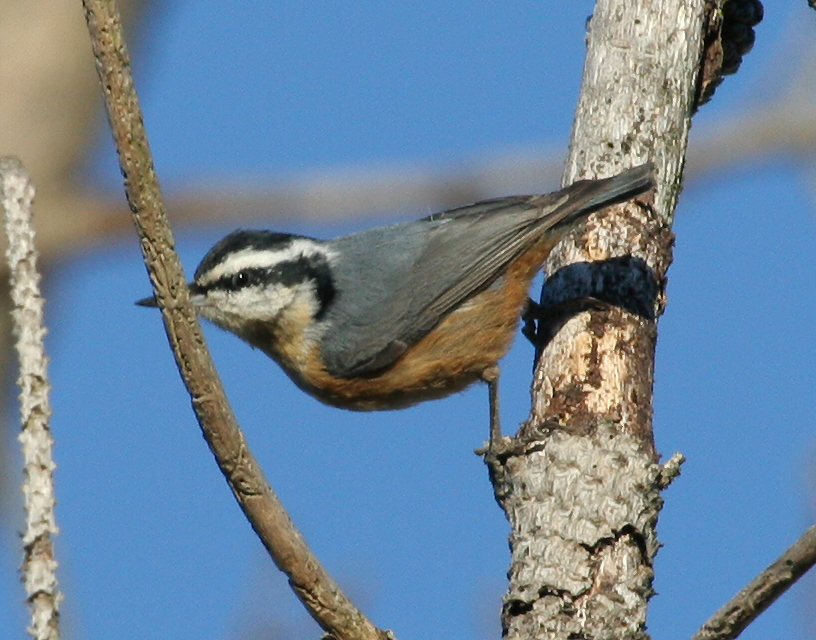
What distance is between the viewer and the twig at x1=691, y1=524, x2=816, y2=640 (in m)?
2.49

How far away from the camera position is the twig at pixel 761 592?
249 centimetres

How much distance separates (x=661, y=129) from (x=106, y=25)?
239cm

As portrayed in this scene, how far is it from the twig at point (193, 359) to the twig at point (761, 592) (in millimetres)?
802

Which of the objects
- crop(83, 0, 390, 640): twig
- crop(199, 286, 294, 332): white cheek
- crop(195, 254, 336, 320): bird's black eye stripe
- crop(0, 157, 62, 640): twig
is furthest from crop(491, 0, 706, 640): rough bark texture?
crop(0, 157, 62, 640): twig

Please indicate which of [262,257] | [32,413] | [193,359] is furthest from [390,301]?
[32,413]

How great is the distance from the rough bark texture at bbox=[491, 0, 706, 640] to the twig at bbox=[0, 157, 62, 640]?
64.4 inches

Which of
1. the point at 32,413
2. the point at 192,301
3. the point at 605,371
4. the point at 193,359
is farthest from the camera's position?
the point at 192,301

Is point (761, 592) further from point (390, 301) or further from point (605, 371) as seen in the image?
point (390, 301)

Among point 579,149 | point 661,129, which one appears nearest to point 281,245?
point 579,149

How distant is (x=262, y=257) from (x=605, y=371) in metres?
1.44

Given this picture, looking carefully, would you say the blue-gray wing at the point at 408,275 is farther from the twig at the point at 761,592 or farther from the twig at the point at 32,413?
the twig at the point at 32,413

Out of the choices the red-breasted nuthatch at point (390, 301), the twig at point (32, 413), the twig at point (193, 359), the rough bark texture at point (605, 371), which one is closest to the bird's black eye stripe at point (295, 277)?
the red-breasted nuthatch at point (390, 301)

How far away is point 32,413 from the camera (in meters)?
2.25

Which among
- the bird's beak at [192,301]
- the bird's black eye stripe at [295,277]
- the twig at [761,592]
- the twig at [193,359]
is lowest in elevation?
the twig at [761,592]
